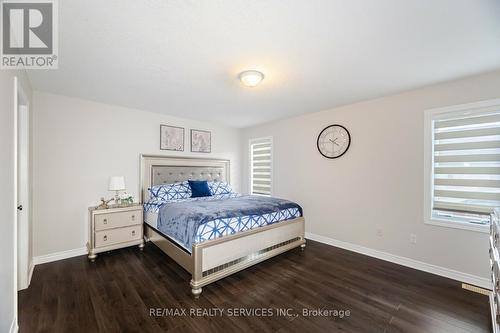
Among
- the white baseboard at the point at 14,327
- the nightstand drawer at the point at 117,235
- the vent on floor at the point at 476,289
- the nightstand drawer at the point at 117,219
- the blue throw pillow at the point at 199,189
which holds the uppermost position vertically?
the blue throw pillow at the point at 199,189

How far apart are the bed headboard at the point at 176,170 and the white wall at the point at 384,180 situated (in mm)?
1792

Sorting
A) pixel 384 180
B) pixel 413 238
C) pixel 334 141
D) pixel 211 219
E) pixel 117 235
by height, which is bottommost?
pixel 117 235

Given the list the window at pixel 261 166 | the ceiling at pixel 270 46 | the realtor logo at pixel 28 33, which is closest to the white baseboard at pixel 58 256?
the ceiling at pixel 270 46

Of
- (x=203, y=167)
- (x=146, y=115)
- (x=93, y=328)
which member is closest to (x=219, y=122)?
(x=203, y=167)

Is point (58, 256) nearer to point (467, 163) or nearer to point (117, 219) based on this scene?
point (117, 219)

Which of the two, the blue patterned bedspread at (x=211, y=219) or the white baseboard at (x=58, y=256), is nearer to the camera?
the blue patterned bedspread at (x=211, y=219)

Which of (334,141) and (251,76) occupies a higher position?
(251,76)

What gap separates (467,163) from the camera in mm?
2430

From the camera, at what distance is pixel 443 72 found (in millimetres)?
2297

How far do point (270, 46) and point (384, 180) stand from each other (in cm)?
251

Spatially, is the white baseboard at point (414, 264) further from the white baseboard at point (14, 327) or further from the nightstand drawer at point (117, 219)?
the white baseboard at point (14, 327)

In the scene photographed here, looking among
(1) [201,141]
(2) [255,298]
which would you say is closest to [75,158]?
(1) [201,141]

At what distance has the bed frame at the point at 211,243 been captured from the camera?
7.30 ft

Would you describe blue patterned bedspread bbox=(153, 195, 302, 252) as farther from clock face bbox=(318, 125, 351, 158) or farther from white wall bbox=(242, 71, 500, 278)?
clock face bbox=(318, 125, 351, 158)
